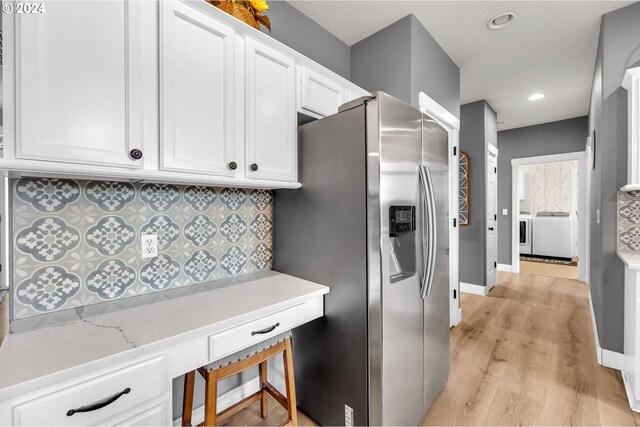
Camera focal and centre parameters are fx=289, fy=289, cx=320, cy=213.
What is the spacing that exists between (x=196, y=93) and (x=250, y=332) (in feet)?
3.53

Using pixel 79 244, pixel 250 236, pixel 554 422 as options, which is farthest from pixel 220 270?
pixel 554 422

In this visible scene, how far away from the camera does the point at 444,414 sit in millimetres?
1756

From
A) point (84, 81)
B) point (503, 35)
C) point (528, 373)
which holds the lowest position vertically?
point (528, 373)

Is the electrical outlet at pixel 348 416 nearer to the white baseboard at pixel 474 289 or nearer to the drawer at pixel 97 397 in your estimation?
the drawer at pixel 97 397

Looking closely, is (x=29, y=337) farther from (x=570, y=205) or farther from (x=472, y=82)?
(x=570, y=205)

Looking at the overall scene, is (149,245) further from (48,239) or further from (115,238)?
(48,239)

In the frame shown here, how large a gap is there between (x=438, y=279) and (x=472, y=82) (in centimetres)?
289

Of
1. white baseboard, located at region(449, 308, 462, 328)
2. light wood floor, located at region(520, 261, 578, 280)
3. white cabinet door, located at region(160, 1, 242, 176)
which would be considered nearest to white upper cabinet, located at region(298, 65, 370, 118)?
white cabinet door, located at region(160, 1, 242, 176)

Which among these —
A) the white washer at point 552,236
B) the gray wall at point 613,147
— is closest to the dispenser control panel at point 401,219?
the gray wall at point 613,147

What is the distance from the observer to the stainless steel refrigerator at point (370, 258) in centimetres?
136

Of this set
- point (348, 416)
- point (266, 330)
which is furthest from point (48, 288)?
point (348, 416)

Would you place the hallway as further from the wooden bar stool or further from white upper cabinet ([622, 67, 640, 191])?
white upper cabinet ([622, 67, 640, 191])

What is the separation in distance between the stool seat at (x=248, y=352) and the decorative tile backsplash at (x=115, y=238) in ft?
1.69

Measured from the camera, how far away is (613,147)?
2.22 meters
